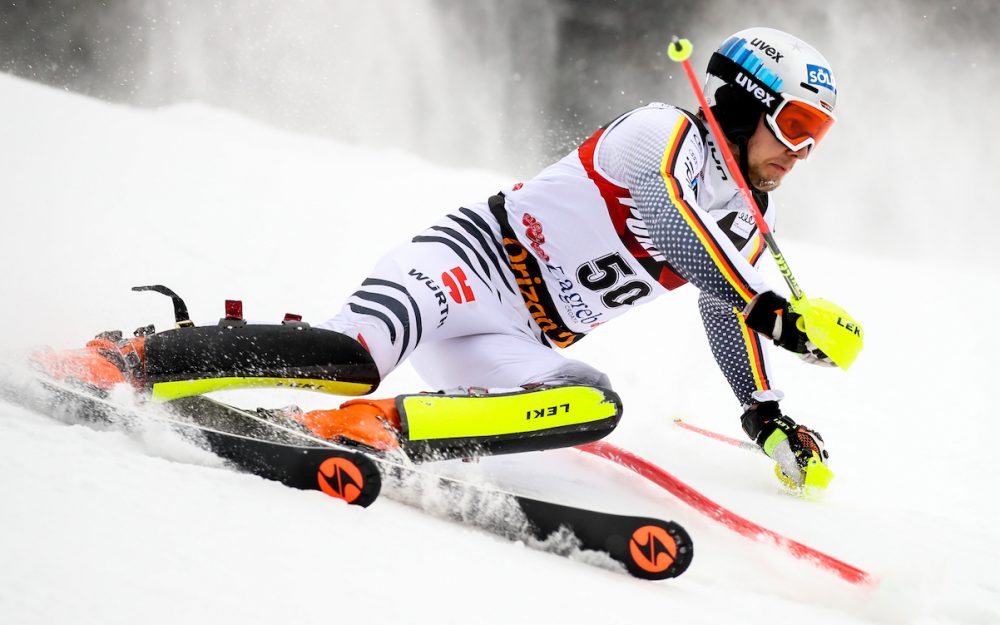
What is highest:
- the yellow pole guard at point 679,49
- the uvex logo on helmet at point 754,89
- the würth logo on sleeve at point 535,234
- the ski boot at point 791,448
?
the uvex logo on helmet at point 754,89

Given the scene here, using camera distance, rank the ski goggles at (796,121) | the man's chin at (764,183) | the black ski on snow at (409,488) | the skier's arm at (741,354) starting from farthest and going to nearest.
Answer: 1. the skier's arm at (741,354)
2. the man's chin at (764,183)
3. the ski goggles at (796,121)
4. the black ski on snow at (409,488)

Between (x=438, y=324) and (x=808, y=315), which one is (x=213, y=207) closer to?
(x=438, y=324)

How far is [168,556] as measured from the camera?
1.14m

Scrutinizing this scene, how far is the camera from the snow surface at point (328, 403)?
117 centimetres

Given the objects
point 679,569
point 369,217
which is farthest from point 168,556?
point 369,217

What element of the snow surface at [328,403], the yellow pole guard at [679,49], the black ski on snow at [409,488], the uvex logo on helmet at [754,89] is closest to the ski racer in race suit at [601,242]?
the uvex logo on helmet at [754,89]

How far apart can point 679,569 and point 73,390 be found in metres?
1.26

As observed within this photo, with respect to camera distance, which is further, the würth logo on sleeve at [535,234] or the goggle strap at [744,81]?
the würth logo on sleeve at [535,234]

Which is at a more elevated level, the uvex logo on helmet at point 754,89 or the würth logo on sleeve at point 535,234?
the uvex logo on helmet at point 754,89

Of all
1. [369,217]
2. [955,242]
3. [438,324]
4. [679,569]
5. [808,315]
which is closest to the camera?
[679,569]

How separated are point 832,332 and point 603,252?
67 cm

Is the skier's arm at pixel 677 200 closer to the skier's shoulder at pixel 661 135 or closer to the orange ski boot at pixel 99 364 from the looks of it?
the skier's shoulder at pixel 661 135

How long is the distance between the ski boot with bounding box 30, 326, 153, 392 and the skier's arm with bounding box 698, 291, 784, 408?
5.38 feet

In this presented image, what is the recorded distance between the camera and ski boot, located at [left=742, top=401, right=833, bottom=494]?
252cm
